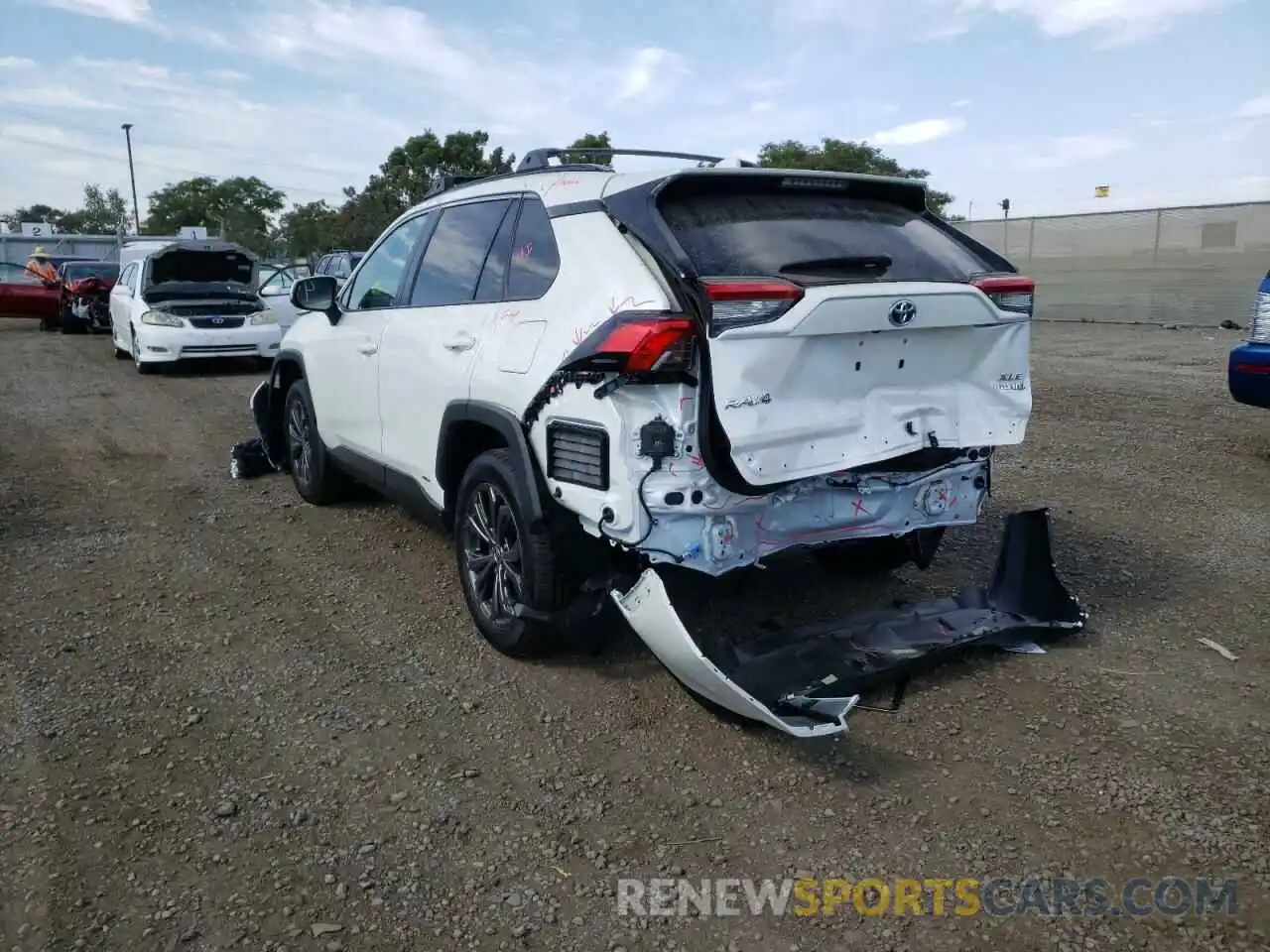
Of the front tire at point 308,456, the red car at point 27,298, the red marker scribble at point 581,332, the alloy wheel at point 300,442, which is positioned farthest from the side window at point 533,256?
the red car at point 27,298

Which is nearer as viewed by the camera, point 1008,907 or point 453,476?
point 1008,907

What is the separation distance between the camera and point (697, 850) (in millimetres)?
2961

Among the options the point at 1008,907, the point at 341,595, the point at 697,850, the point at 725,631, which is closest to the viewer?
the point at 1008,907

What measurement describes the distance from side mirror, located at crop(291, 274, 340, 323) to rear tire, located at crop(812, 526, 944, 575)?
301cm

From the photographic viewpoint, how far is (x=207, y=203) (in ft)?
229

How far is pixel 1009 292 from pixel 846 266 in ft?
2.37

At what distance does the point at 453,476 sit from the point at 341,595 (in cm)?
100

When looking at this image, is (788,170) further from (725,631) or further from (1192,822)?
(1192,822)

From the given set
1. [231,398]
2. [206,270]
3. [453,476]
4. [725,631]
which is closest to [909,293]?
[725,631]

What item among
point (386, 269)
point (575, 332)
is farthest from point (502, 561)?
point (386, 269)

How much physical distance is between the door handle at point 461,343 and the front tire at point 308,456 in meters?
1.96

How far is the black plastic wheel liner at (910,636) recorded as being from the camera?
11.7ft

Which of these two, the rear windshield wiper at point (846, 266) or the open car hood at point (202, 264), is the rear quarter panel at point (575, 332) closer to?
the rear windshield wiper at point (846, 266)

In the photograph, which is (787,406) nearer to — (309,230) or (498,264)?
(498,264)
